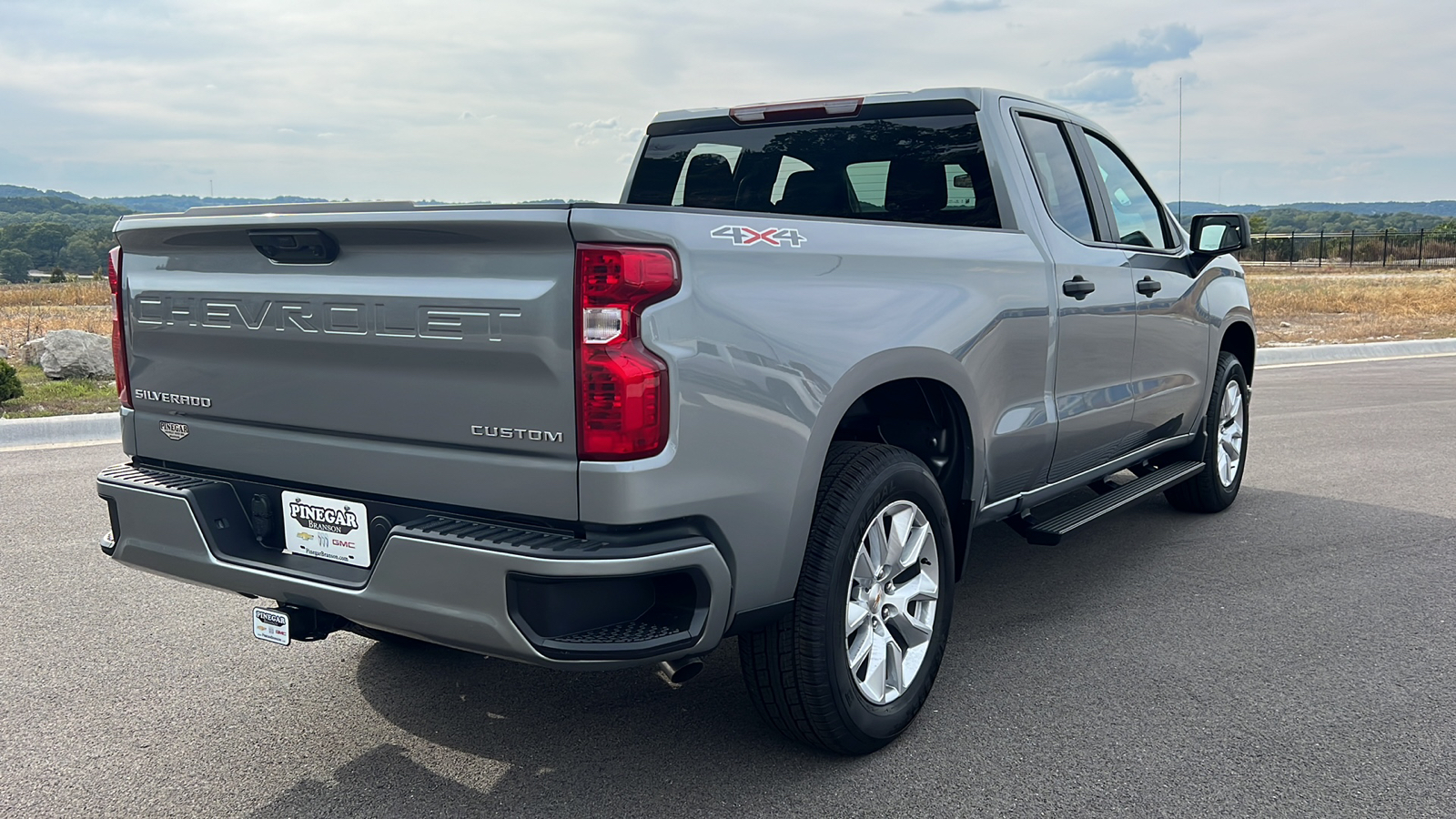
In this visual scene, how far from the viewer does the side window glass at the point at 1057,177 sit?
454 centimetres

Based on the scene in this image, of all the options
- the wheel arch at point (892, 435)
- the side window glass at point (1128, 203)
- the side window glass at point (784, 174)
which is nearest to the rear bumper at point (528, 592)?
the wheel arch at point (892, 435)

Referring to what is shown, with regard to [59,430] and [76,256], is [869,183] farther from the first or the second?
[76,256]

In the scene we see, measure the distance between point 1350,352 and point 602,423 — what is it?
50.8ft

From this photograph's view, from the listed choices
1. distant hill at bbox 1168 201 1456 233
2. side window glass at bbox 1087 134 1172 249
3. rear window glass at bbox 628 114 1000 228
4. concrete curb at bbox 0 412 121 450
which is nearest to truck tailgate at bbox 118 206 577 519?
rear window glass at bbox 628 114 1000 228

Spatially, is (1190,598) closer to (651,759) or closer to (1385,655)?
(1385,655)

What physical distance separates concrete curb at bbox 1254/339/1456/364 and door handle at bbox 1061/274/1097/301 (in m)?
10.5

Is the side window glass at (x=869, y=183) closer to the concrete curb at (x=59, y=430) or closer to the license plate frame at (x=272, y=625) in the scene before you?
the license plate frame at (x=272, y=625)

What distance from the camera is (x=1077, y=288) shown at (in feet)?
14.5

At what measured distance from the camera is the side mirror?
561cm

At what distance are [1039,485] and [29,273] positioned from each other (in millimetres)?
62799

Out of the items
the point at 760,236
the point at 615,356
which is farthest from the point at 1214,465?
the point at 615,356

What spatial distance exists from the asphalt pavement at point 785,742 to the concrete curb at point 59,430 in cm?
336

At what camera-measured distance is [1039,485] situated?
449cm

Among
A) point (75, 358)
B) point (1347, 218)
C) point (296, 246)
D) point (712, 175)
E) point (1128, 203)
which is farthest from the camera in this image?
point (1347, 218)
